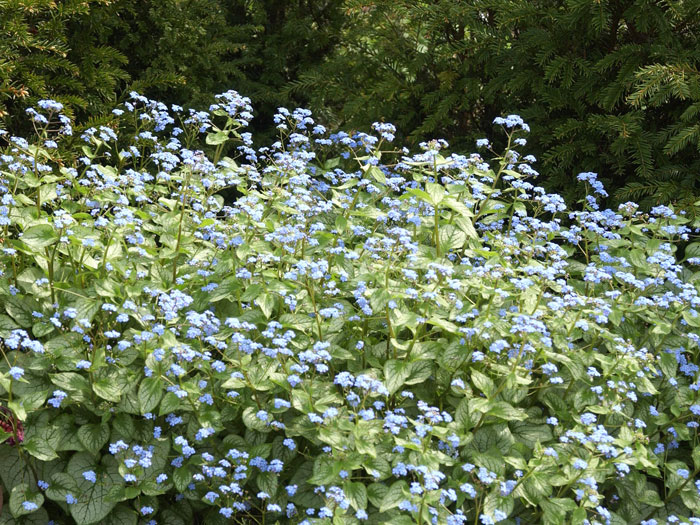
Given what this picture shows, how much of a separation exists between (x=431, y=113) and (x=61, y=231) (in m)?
2.93

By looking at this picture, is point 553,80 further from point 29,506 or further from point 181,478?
point 29,506

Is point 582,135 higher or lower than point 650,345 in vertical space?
higher

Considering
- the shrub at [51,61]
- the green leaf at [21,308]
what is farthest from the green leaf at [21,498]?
the shrub at [51,61]

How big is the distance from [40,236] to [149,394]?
764 millimetres

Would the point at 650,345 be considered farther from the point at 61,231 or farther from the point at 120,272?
the point at 61,231

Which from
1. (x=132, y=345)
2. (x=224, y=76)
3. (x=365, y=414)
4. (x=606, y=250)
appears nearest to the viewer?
(x=365, y=414)

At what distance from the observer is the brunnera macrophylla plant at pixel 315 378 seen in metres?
2.66

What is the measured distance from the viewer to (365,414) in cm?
254

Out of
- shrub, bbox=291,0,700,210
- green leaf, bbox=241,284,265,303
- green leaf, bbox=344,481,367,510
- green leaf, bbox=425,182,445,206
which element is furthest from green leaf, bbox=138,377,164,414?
shrub, bbox=291,0,700,210

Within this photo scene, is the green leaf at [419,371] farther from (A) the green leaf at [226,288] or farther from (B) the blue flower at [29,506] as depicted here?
(B) the blue flower at [29,506]

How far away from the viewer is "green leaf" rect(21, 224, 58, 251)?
9.57 feet

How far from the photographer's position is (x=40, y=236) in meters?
2.95

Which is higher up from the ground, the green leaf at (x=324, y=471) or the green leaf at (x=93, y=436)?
the green leaf at (x=324, y=471)

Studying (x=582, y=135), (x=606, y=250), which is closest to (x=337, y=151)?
(x=582, y=135)
